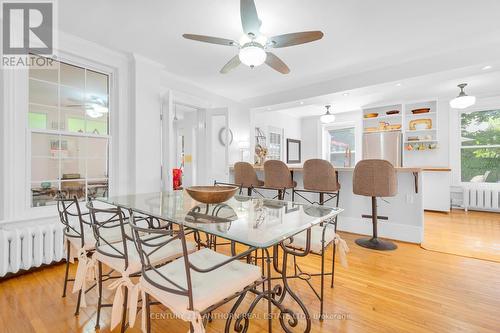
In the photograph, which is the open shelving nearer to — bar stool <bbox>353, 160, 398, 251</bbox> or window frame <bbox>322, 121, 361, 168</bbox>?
window frame <bbox>322, 121, 361, 168</bbox>

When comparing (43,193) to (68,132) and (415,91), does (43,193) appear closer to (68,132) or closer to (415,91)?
(68,132)

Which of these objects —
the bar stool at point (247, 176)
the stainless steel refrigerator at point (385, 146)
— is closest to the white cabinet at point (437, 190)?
the stainless steel refrigerator at point (385, 146)

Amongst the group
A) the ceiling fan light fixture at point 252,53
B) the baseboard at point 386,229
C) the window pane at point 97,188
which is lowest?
the baseboard at point 386,229

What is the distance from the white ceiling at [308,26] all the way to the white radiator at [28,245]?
2.12 m

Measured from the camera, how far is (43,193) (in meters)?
2.57

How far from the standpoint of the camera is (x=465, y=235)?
3518 millimetres

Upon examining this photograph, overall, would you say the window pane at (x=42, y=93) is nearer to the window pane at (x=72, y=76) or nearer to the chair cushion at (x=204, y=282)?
the window pane at (x=72, y=76)

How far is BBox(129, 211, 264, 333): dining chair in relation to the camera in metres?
1.00

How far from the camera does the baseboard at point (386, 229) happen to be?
3213 mm

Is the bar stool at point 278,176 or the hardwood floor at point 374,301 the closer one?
the hardwood floor at point 374,301

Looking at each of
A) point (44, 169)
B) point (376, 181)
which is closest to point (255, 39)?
point (376, 181)

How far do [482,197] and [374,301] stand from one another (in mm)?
4958

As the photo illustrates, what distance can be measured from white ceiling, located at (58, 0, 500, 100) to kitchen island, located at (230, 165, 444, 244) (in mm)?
1561

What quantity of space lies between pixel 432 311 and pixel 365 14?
262cm
